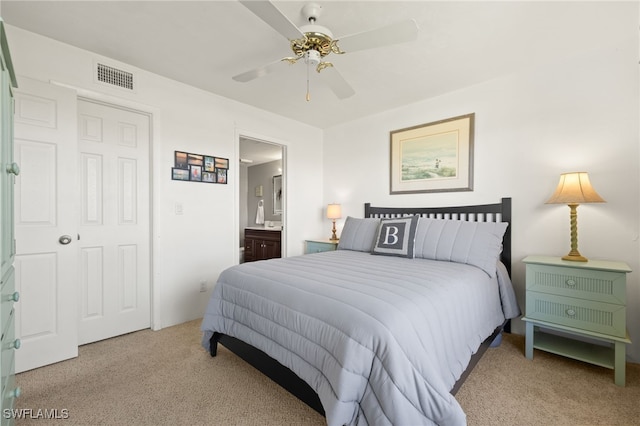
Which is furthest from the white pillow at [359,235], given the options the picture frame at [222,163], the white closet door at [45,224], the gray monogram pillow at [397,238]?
the white closet door at [45,224]

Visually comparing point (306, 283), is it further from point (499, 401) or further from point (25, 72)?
point (25, 72)

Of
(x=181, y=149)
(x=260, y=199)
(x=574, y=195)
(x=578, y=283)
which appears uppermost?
(x=181, y=149)

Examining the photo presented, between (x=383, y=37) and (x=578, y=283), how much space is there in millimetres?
2140

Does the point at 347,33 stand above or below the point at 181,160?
above

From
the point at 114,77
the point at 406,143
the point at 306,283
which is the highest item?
the point at 114,77

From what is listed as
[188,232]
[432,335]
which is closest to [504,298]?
[432,335]

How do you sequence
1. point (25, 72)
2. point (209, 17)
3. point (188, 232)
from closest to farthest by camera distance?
point (209, 17) < point (25, 72) < point (188, 232)

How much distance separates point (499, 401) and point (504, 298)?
85 centimetres

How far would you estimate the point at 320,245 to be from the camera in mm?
3939

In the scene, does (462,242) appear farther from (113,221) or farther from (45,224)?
(45,224)

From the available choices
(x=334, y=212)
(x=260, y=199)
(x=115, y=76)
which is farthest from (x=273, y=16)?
(x=260, y=199)

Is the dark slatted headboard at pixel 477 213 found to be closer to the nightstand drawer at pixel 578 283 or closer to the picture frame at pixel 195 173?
the nightstand drawer at pixel 578 283

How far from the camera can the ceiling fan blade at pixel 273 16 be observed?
145 cm

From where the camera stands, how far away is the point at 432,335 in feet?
4.65
